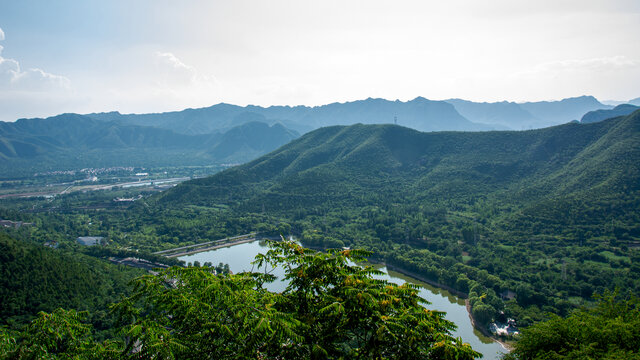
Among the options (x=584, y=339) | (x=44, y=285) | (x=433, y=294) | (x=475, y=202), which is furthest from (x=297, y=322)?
(x=475, y=202)

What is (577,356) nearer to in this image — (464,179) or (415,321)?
(415,321)

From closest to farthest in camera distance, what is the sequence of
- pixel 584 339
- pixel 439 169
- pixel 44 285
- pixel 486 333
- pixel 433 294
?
1. pixel 584 339
2. pixel 44 285
3. pixel 486 333
4. pixel 433 294
5. pixel 439 169

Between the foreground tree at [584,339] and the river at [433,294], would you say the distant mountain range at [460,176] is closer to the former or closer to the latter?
the river at [433,294]

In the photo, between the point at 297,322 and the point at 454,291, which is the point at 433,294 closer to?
the point at 454,291

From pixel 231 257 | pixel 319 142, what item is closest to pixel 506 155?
pixel 319 142

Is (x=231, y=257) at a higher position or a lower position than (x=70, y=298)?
lower

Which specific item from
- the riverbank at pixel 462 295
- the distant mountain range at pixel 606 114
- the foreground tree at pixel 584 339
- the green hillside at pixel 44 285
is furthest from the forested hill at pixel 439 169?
the distant mountain range at pixel 606 114
